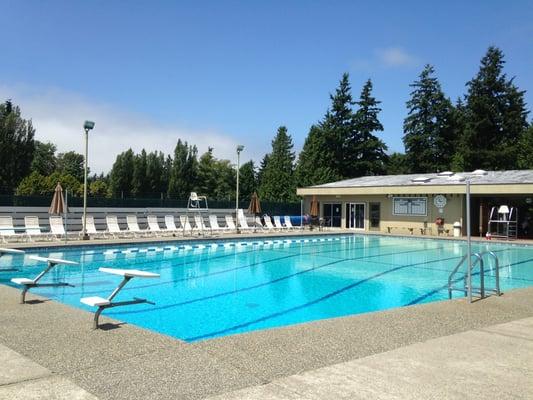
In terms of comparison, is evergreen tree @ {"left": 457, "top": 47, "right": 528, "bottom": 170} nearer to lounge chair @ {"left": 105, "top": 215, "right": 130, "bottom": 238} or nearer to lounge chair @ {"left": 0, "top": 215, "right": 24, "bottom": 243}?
lounge chair @ {"left": 105, "top": 215, "right": 130, "bottom": 238}

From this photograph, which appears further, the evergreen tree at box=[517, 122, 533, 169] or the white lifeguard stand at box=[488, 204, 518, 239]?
the evergreen tree at box=[517, 122, 533, 169]

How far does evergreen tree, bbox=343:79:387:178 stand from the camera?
1887 inches

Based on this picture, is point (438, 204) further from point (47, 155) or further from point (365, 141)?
point (47, 155)

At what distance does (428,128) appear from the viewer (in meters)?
45.2

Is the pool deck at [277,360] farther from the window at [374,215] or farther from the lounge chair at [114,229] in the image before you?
the window at [374,215]

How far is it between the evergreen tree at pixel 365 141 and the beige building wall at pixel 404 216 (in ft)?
59.4

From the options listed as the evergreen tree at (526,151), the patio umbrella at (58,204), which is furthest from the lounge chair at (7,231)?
the evergreen tree at (526,151)

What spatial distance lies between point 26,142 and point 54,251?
99.2 feet

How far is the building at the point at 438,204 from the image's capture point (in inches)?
912

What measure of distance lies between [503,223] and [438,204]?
320 cm

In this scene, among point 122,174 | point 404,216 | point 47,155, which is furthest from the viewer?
point 47,155

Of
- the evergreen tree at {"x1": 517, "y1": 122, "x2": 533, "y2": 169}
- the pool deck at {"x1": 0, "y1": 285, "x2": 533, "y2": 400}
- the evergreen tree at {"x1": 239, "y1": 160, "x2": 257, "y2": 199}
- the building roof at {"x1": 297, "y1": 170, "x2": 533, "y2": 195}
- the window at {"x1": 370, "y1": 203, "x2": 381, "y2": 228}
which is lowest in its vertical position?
the pool deck at {"x1": 0, "y1": 285, "x2": 533, "y2": 400}

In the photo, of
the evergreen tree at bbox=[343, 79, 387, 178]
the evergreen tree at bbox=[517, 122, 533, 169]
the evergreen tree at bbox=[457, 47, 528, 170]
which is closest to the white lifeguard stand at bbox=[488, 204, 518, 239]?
the evergreen tree at bbox=[457, 47, 528, 170]

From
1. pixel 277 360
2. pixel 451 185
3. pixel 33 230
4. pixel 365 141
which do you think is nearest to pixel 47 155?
pixel 365 141
